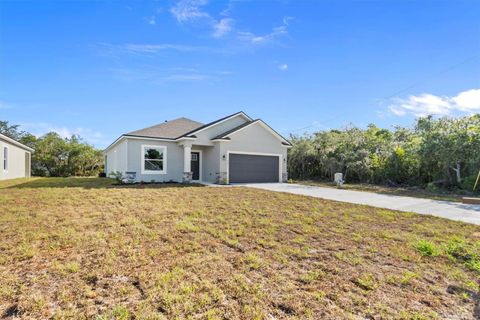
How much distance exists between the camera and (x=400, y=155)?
A: 55.1 ft

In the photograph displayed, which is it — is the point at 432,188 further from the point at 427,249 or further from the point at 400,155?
the point at 427,249

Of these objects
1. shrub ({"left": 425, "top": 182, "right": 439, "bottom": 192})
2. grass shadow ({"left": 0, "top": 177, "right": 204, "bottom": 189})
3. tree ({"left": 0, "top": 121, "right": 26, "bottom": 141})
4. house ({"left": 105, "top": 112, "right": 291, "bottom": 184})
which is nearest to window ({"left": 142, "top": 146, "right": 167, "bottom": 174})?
house ({"left": 105, "top": 112, "right": 291, "bottom": 184})

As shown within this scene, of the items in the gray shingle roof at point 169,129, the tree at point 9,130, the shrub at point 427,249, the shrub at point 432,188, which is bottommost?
the shrub at point 427,249

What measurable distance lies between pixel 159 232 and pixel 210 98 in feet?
50.6

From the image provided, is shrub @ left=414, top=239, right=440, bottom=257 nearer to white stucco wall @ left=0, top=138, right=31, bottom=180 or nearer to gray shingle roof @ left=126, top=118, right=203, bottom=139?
gray shingle roof @ left=126, top=118, right=203, bottom=139

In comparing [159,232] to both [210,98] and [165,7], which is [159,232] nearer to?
[165,7]

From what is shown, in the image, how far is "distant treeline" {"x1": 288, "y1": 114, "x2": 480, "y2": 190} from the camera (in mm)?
13367

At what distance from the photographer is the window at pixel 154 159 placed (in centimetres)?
1577

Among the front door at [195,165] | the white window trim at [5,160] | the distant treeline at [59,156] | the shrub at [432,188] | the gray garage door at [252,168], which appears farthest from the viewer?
the distant treeline at [59,156]

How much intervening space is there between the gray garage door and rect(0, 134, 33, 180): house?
603 inches

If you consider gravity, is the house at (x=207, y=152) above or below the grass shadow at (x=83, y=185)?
above

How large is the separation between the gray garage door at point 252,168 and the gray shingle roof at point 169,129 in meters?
4.23

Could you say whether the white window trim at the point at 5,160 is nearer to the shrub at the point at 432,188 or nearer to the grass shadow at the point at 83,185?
the grass shadow at the point at 83,185

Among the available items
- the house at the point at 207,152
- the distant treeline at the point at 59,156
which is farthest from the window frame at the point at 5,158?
the distant treeline at the point at 59,156
